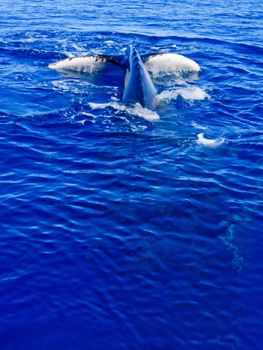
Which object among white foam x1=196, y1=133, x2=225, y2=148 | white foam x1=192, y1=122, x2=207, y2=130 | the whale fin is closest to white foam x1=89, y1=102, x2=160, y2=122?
white foam x1=192, y1=122, x2=207, y2=130

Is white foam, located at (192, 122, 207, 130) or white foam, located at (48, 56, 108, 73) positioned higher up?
white foam, located at (48, 56, 108, 73)

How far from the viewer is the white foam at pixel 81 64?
2952 centimetres

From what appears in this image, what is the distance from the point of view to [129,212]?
53.5 ft

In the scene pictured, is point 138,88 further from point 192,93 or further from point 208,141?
point 208,141

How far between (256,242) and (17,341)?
7248 millimetres

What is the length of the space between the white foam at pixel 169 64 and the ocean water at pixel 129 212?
991 mm

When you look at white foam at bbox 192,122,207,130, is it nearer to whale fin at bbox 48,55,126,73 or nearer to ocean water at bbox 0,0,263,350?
ocean water at bbox 0,0,263,350

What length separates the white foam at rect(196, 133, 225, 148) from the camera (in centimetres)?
2103

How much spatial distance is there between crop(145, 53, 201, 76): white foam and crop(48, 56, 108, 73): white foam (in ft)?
9.29

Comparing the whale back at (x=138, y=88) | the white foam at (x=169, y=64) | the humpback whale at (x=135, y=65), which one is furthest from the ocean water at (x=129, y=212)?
the white foam at (x=169, y=64)

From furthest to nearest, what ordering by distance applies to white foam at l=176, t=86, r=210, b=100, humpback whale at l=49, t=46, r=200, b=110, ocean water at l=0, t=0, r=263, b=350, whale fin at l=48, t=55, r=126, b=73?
whale fin at l=48, t=55, r=126, b=73 < white foam at l=176, t=86, r=210, b=100 < humpback whale at l=49, t=46, r=200, b=110 < ocean water at l=0, t=0, r=263, b=350

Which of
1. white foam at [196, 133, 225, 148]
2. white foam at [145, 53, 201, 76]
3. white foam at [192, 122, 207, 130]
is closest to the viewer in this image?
white foam at [196, 133, 225, 148]

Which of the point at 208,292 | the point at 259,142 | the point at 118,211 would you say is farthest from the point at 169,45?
the point at 208,292

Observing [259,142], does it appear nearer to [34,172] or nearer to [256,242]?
[256,242]
